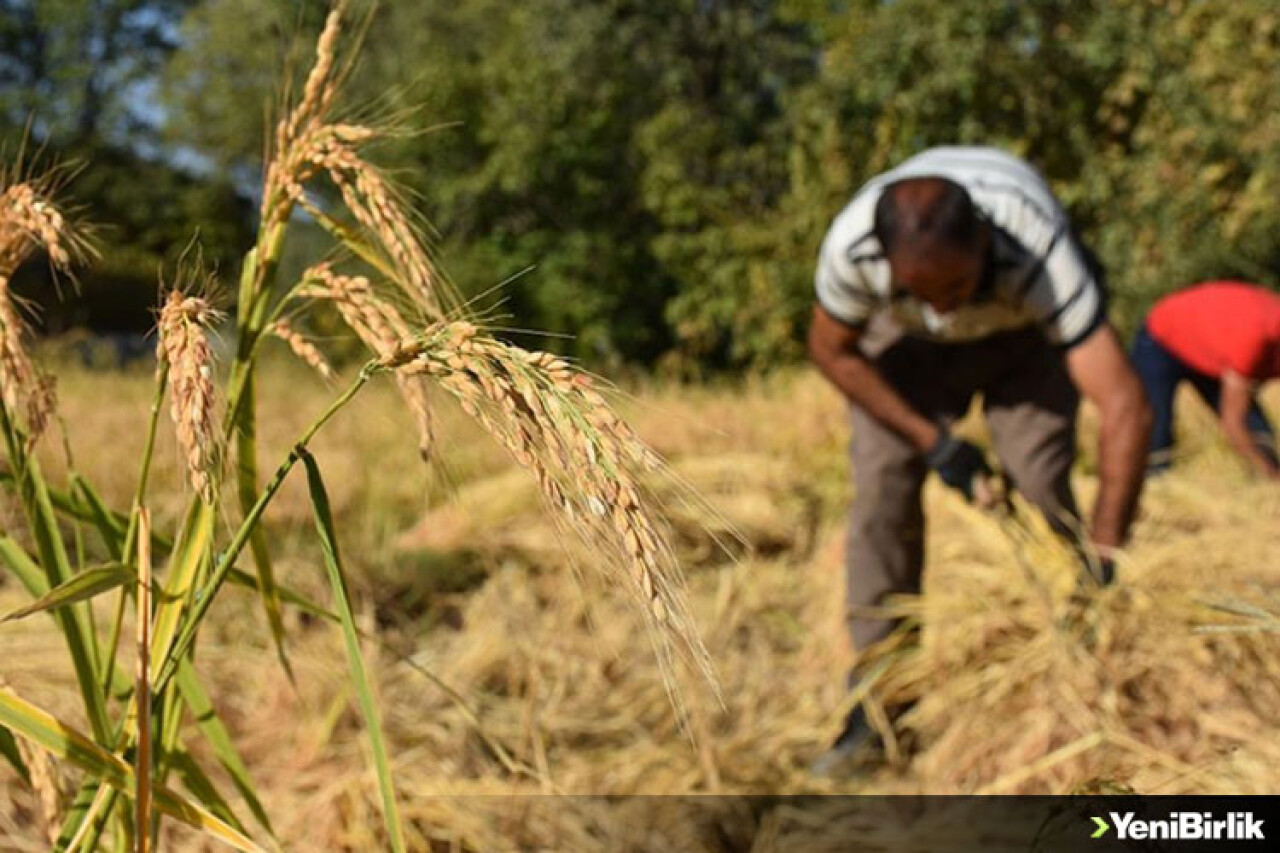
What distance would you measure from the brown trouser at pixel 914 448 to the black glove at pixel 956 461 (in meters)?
0.11

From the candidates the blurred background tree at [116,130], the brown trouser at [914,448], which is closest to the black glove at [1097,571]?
the brown trouser at [914,448]

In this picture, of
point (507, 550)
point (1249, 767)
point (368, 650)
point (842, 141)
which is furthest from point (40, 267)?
point (1249, 767)

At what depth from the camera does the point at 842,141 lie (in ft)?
31.9

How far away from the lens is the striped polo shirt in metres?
3.02

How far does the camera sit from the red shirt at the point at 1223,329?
4957 millimetres

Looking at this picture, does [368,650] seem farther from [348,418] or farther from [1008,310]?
[348,418]

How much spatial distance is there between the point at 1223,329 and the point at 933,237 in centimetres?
274

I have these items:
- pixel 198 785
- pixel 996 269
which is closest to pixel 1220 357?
pixel 996 269

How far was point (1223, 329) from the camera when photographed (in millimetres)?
5086

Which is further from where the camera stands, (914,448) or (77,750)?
(914,448)

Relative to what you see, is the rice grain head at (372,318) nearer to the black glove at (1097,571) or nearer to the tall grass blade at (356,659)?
the tall grass blade at (356,659)

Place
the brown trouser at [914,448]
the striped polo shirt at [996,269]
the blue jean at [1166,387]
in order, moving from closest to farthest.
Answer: the striped polo shirt at [996,269], the brown trouser at [914,448], the blue jean at [1166,387]

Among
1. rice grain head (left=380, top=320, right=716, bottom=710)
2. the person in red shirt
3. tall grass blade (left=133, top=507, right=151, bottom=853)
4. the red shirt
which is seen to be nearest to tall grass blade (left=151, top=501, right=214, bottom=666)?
tall grass blade (left=133, top=507, right=151, bottom=853)

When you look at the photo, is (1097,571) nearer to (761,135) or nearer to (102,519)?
(102,519)
